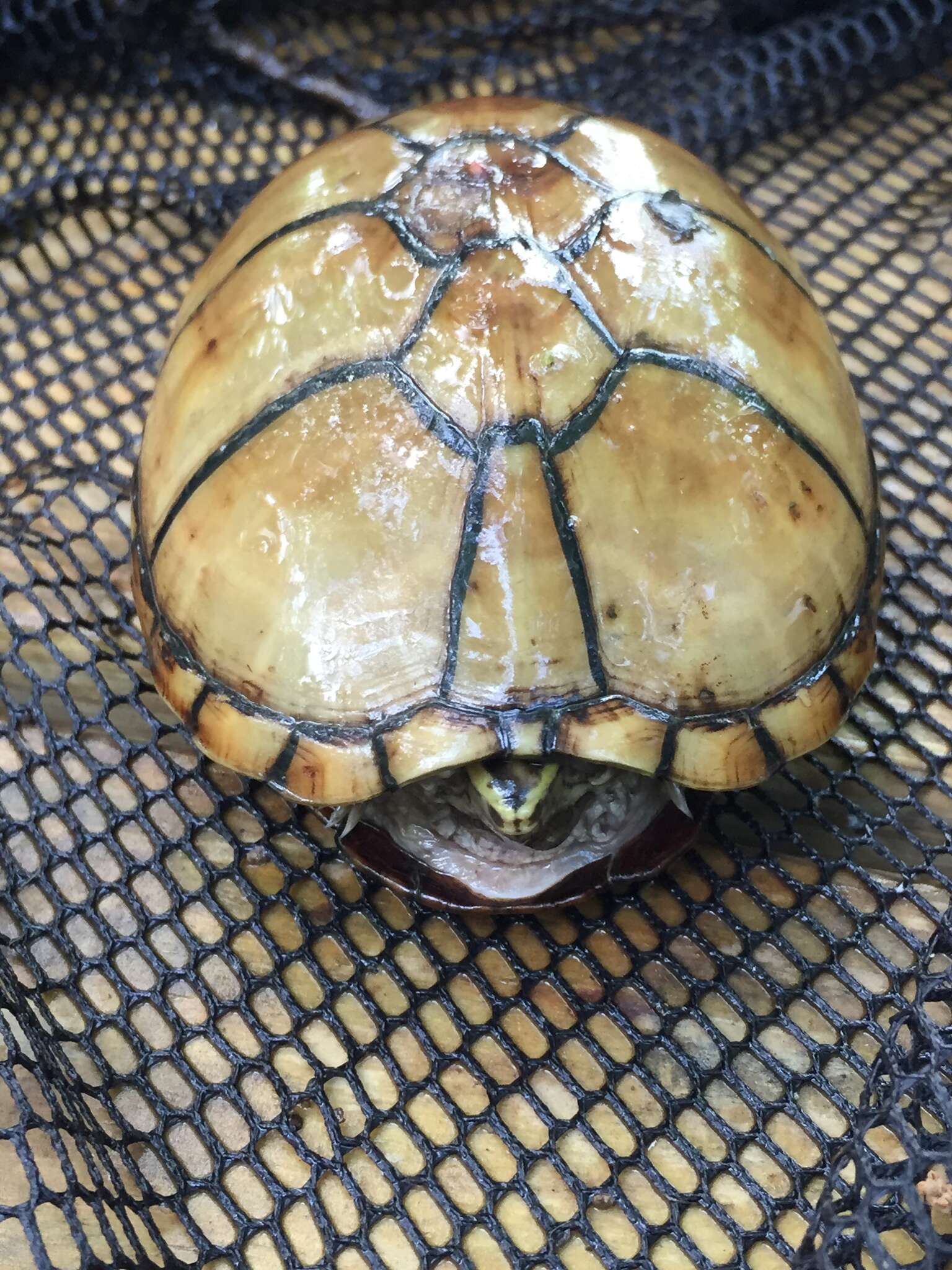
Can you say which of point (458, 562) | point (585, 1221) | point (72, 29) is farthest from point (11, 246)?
point (585, 1221)

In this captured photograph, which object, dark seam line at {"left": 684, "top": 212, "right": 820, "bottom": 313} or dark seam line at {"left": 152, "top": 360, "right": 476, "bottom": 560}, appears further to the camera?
dark seam line at {"left": 684, "top": 212, "right": 820, "bottom": 313}

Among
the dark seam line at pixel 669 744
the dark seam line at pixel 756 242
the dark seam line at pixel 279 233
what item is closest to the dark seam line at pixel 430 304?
the dark seam line at pixel 279 233

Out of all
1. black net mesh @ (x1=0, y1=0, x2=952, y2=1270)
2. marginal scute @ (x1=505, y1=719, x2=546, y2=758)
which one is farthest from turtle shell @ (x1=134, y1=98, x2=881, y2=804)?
black net mesh @ (x1=0, y1=0, x2=952, y2=1270)

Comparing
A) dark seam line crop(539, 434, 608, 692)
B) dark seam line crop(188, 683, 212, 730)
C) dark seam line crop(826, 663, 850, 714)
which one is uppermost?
dark seam line crop(539, 434, 608, 692)

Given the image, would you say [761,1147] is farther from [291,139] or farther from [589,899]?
[291,139]

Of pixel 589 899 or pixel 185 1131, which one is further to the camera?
pixel 589 899

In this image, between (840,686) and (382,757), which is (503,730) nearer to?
(382,757)

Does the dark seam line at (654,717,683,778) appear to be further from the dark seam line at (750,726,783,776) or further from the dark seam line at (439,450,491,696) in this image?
the dark seam line at (439,450,491,696)
